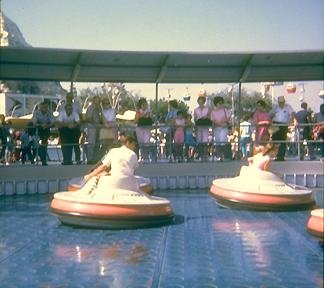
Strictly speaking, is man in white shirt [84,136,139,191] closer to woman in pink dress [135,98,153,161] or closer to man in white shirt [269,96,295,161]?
woman in pink dress [135,98,153,161]

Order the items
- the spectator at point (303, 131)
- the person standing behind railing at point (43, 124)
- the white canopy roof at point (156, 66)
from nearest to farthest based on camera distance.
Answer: the person standing behind railing at point (43, 124), the spectator at point (303, 131), the white canopy roof at point (156, 66)

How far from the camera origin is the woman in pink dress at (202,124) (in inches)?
551

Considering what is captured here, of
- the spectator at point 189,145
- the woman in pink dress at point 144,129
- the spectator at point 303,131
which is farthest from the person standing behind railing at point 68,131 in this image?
the spectator at point 303,131

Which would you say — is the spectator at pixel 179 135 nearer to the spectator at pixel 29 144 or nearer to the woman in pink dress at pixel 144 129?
the woman in pink dress at pixel 144 129

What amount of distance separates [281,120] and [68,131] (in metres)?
5.11

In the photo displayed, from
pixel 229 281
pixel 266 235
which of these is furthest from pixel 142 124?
pixel 229 281

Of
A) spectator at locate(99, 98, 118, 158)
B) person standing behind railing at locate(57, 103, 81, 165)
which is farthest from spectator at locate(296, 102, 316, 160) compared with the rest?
person standing behind railing at locate(57, 103, 81, 165)

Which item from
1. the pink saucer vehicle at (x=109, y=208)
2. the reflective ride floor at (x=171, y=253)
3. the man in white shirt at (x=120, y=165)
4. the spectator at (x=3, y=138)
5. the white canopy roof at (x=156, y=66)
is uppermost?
the white canopy roof at (x=156, y=66)

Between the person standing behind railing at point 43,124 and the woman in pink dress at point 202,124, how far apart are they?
3419 mm

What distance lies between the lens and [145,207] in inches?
355

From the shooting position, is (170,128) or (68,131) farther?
(170,128)

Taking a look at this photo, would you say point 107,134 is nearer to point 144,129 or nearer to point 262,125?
point 144,129

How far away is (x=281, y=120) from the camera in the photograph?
14312 millimetres

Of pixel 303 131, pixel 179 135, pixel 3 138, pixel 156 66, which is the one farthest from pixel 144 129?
pixel 303 131
